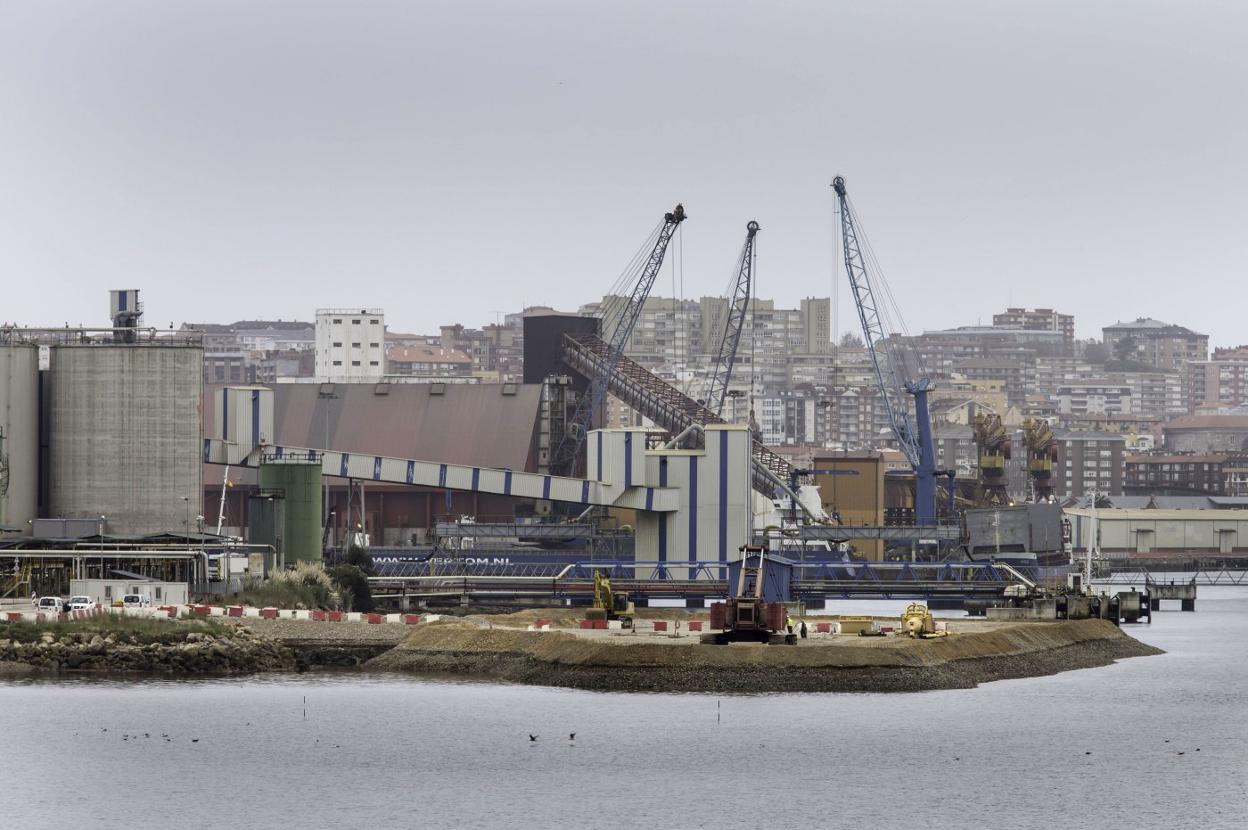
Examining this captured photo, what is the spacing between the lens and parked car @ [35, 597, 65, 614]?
336ft

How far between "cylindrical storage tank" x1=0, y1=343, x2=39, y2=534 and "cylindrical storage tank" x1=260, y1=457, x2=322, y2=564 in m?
11.1

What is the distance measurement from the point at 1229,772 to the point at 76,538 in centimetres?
5872

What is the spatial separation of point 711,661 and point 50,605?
2768 cm

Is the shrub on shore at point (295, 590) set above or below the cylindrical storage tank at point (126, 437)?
below

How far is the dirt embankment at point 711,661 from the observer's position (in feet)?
304

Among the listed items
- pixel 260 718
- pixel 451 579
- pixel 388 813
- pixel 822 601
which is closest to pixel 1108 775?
pixel 388 813

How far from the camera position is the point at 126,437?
400 ft

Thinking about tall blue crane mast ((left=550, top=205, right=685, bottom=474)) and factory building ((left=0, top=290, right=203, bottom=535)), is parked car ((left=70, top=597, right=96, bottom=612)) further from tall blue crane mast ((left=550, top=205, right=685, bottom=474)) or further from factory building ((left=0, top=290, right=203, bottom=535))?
tall blue crane mast ((left=550, top=205, right=685, bottom=474))

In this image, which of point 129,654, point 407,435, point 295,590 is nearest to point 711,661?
point 129,654

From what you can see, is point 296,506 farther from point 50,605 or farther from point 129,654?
point 129,654

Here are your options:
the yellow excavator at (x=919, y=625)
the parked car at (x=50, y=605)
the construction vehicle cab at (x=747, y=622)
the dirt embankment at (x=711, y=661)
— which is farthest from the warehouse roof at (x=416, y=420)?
the construction vehicle cab at (x=747, y=622)

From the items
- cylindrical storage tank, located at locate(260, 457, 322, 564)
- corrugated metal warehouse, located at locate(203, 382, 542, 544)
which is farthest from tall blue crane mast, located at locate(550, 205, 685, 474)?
cylindrical storage tank, located at locate(260, 457, 322, 564)

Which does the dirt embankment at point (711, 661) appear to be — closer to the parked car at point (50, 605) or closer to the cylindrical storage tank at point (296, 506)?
the parked car at point (50, 605)

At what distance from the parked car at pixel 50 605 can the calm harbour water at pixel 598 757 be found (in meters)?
10.0
